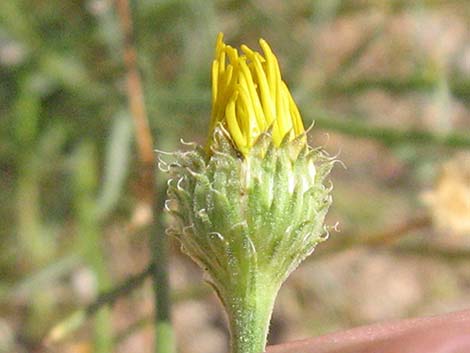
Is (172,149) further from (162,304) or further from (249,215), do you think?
(249,215)

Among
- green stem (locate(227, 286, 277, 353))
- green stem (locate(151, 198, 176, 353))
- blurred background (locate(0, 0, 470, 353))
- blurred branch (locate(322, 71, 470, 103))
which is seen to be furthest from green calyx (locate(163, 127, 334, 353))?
blurred branch (locate(322, 71, 470, 103))

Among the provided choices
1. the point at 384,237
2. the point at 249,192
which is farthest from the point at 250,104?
the point at 384,237

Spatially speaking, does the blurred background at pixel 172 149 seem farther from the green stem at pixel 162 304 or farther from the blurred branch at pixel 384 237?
the green stem at pixel 162 304

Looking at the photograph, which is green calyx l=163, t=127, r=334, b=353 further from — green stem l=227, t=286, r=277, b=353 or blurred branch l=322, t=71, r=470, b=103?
blurred branch l=322, t=71, r=470, b=103

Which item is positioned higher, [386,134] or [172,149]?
[172,149]

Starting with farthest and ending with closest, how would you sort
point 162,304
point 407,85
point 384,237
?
1. point 407,85
2. point 384,237
3. point 162,304

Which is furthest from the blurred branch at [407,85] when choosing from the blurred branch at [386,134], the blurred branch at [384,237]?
the blurred branch at [384,237]

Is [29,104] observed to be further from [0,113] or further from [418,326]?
[418,326]
